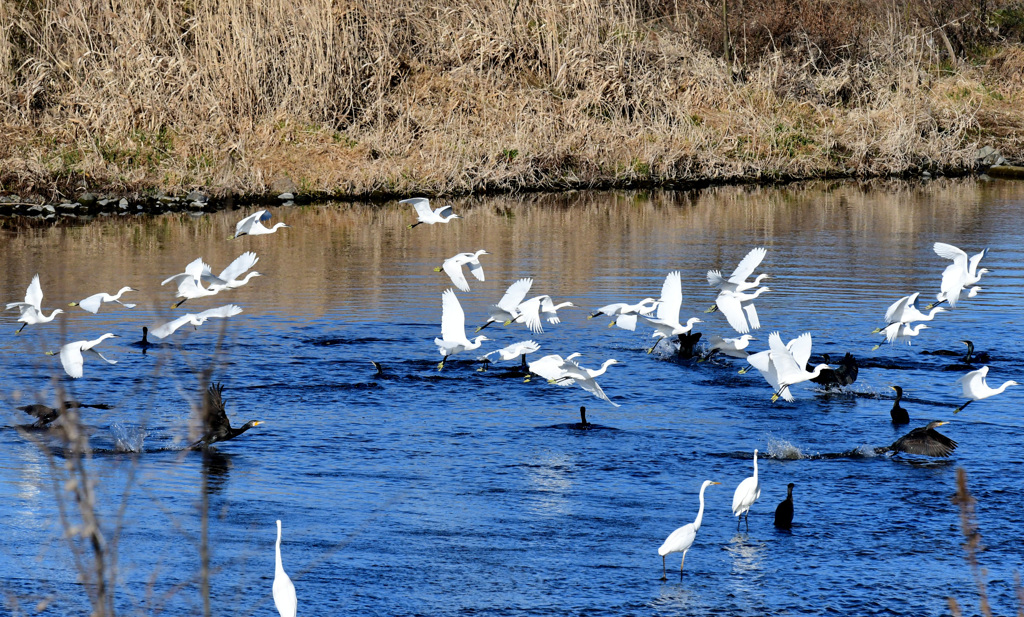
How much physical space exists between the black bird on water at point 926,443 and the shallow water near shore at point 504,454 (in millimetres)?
144

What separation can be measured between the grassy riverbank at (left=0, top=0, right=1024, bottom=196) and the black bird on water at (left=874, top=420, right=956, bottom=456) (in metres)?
19.0

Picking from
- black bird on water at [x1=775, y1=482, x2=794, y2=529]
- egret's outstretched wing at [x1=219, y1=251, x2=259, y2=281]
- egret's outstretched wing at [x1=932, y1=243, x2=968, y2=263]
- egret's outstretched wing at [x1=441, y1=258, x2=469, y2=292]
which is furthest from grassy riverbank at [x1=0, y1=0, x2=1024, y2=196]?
black bird on water at [x1=775, y1=482, x2=794, y2=529]

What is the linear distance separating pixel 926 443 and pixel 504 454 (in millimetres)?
Answer: 3259

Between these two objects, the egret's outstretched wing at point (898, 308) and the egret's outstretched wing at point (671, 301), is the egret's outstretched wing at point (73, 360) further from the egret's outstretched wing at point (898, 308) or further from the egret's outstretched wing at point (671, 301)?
the egret's outstretched wing at point (898, 308)

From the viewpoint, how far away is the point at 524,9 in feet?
103

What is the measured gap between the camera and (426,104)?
3023 centimetres

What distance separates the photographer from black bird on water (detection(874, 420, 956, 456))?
30.3 feet

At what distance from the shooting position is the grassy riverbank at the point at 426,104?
27.6m

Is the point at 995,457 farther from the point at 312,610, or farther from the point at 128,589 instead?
the point at 128,589

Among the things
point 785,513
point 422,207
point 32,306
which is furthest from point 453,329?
point 785,513

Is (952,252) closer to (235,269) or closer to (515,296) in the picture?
(515,296)

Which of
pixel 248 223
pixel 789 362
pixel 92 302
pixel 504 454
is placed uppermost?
pixel 248 223

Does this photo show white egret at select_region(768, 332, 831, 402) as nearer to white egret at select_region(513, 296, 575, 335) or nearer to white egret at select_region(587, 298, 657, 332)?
white egret at select_region(587, 298, 657, 332)

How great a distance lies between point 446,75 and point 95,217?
9.66 metres
